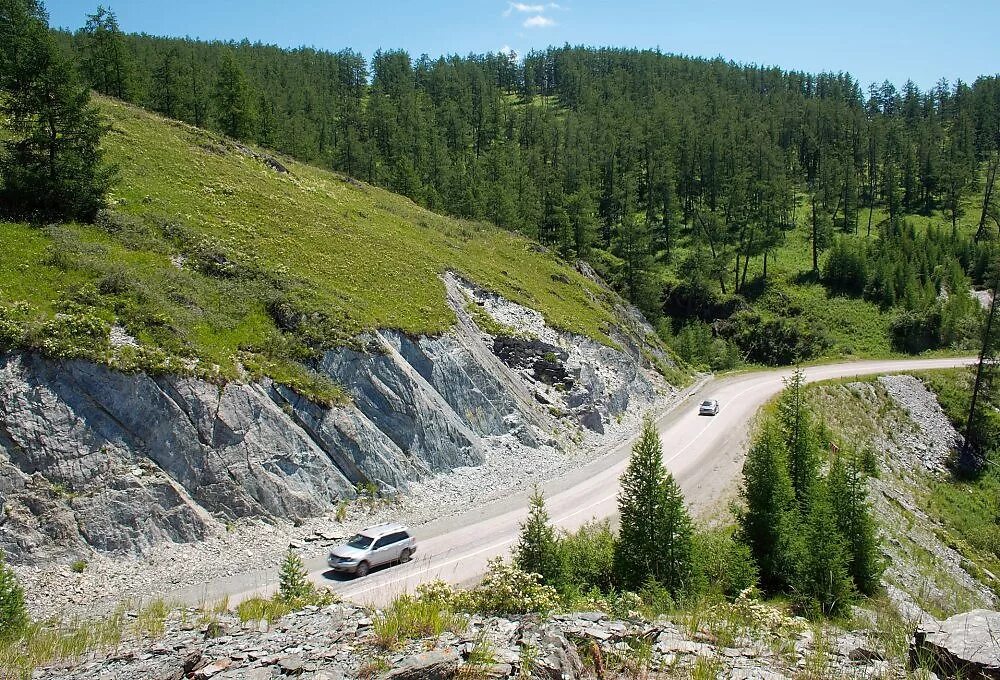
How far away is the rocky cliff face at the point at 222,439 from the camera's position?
1783cm

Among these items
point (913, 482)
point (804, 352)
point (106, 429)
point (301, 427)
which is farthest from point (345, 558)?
point (804, 352)

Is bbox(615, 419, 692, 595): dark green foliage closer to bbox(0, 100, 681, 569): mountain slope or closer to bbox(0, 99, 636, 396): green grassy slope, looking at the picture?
bbox(0, 100, 681, 569): mountain slope

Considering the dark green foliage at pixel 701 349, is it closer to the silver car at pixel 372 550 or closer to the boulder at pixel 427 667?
the silver car at pixel 372 550

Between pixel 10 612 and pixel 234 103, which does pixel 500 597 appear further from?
pixel 234 103

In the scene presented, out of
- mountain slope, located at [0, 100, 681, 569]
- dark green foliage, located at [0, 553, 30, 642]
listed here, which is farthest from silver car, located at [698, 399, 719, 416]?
dark green foliage, located at [0, 553, 30, 642]

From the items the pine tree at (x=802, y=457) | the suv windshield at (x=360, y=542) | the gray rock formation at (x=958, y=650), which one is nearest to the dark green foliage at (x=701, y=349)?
the pine tree at (x=802, y=457)

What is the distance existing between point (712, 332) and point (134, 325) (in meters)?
63.7

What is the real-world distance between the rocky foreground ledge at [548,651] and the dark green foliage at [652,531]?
7892mm

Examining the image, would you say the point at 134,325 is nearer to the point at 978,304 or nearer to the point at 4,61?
the point at 4,61

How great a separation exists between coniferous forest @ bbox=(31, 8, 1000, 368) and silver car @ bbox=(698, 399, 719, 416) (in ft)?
65.5

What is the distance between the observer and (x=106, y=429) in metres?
19.6

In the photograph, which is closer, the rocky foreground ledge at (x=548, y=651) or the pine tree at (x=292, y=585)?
the rocky foreground ledge at (x=548, y=651)

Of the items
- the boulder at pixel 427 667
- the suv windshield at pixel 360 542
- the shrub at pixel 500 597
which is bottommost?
the suv windshield at pixel 360 542

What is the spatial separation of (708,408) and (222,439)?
3289cm
